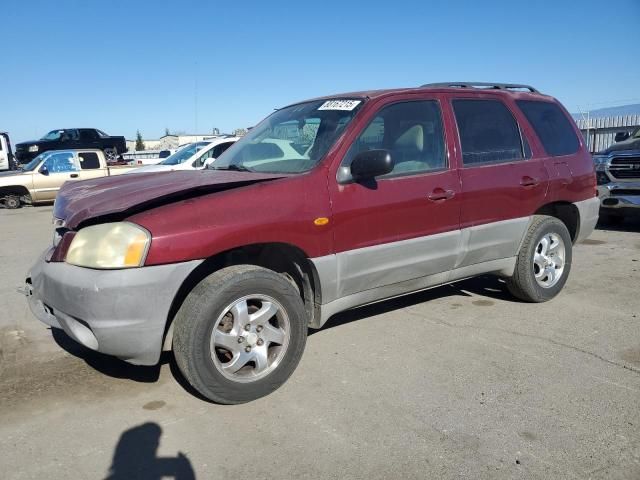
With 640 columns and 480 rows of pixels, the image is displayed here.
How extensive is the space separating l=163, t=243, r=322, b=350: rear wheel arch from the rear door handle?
2169 millimetres

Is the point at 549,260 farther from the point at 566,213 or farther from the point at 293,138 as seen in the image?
the point at 293,138

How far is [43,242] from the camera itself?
29.9 ft

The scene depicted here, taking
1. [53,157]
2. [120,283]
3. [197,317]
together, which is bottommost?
[197,317]

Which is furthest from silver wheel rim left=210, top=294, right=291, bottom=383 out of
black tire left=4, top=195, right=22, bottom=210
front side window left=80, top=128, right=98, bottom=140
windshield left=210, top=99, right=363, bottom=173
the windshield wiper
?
front side window left=80, top=128, right=98, bottom=140

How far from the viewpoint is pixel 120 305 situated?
286cm

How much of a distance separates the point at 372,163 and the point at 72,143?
24.4 meters

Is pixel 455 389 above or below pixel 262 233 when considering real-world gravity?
below

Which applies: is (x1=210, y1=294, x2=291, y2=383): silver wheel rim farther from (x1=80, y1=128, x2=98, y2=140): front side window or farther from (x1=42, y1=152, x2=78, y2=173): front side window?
(x1=80, y1=128, x2=98, y2=140): front side window

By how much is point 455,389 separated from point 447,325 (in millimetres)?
1182

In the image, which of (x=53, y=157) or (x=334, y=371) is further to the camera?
(x=53, y=157)

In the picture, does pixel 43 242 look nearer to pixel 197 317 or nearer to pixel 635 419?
pixel 197 317

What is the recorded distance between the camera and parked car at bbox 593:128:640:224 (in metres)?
8.55

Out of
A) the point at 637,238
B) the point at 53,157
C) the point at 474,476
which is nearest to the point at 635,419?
the point at 474,476

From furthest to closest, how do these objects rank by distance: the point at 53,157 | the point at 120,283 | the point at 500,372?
the point at 53,157, the point at 500,372, the point at 120,283
